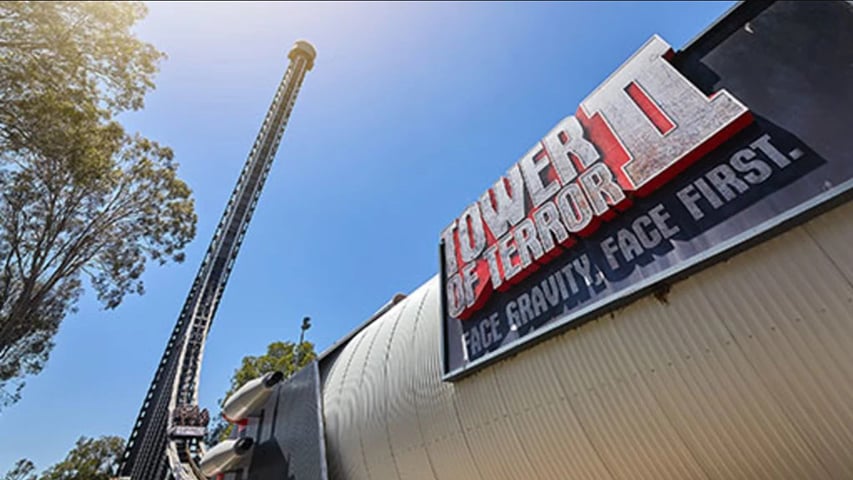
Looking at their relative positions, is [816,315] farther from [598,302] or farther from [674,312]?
[598,302]

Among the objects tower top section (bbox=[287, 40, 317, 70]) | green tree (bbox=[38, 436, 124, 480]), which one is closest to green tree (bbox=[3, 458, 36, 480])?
green tree (bbox=[38, 436, 124, 480])

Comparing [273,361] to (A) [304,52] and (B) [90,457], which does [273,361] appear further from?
(A) [304,52]

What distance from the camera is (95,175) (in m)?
12.9

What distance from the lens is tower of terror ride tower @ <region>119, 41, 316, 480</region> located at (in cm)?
2216

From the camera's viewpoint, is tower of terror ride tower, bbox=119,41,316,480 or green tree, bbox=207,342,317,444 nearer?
tower of terror ride tower, bbox=119,41,316,480

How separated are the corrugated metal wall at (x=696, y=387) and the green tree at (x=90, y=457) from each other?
133ft

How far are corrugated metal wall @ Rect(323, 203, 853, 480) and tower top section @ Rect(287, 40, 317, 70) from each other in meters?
56.5

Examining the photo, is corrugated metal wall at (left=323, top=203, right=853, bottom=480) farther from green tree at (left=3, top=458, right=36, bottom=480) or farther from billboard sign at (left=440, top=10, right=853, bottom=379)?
green tree at (left=3, top=458, right=36, bottom=480)

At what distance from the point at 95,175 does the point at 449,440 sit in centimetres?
1447

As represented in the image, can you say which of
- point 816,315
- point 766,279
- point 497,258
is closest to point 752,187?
point 766,279

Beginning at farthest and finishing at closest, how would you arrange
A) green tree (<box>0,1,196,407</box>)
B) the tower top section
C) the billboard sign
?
the tower top section
green tree (<box>0,1,196,407</box>)
the billboard sign

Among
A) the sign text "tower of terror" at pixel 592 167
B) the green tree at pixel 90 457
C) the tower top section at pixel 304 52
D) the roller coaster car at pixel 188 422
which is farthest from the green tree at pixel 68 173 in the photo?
the tower top section at pixel 304 52

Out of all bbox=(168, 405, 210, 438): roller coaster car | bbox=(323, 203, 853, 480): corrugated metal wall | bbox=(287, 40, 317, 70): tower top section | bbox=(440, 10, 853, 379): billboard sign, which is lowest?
Answer: bbox=(323, 203, 853, 480): corrugated metal wall

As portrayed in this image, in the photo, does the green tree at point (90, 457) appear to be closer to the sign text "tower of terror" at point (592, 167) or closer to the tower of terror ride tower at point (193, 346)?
the tower of terror ride tower at point (193, 346)
